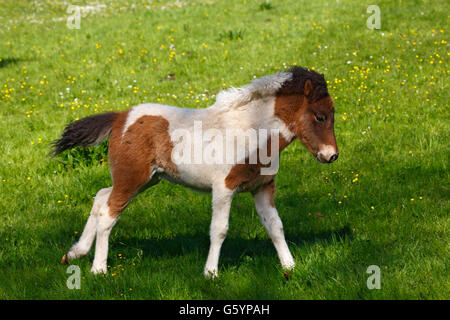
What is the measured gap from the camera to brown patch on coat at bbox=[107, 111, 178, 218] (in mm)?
5180

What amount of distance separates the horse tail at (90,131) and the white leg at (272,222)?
167 cm

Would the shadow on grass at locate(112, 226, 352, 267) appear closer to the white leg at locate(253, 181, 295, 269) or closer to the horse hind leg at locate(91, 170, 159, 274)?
the white leg at locate(253, 181, 295, 269)

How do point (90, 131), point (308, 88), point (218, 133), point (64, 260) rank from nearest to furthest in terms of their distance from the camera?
point (308, 88)
point (218, 133)
point (90, 131)
point (64, 260)

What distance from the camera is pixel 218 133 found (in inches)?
199

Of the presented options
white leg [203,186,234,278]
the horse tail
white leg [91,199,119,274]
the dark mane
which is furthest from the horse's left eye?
white leg [91,199,119,274]

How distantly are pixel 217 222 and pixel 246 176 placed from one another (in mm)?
516

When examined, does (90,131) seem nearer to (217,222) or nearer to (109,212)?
(109,212)

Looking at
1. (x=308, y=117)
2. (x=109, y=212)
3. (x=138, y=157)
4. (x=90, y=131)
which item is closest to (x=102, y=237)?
(x=109, y=212)

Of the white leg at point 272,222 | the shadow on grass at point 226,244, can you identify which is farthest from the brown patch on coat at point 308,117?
the shadow on grass at point 226,244

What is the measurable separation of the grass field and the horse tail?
4.04ft

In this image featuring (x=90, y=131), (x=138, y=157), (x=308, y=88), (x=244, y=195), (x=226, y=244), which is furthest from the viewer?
(x=244, y=195)

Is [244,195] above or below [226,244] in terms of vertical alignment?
below

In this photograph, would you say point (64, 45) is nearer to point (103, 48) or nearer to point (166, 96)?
point (103, 48)

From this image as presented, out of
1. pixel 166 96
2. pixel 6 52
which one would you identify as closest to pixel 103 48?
pixel 6 52
